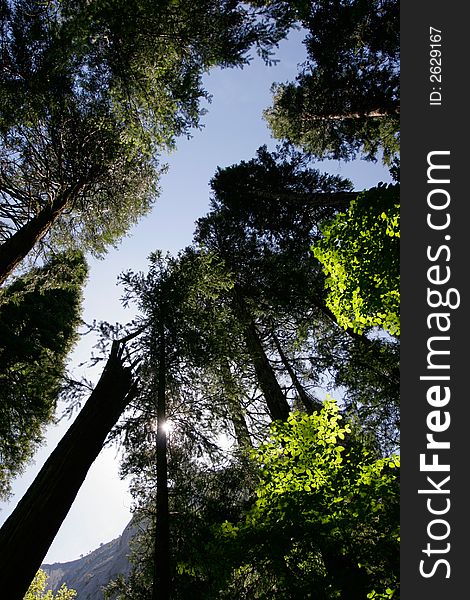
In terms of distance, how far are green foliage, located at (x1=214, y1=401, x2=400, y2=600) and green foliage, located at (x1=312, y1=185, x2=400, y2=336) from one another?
220 centimetres

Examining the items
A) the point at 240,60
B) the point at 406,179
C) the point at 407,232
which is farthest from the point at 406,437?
the point at 240,60

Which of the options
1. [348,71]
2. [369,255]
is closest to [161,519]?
[369,255]

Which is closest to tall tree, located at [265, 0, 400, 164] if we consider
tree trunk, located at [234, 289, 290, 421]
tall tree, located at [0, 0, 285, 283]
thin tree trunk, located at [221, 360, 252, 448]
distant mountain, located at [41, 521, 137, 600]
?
tall tree, located at [0, 0, 285, 283]

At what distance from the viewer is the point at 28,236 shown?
7.60 metres

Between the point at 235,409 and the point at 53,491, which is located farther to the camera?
the point at 235,409

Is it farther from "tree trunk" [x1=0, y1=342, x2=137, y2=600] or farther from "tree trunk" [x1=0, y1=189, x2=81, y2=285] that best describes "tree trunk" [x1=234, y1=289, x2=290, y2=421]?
"tree trunk" [x1=0, y1=189, x2=81, y2=285]

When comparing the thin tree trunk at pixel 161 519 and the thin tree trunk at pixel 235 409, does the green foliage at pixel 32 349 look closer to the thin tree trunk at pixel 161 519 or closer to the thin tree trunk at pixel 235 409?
the thin tree trunk at pixel 161 519

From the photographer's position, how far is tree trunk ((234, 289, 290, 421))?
26.8 ft

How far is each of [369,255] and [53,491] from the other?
18.3 ft

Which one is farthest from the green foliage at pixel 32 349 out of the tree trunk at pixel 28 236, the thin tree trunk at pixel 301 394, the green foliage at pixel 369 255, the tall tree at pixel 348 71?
the tall tree at pixel 348 71

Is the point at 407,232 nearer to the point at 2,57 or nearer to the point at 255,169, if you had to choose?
the point at 2,57

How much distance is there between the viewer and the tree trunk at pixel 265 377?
8.16 meters

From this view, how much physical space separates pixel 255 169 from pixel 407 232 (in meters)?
10.0

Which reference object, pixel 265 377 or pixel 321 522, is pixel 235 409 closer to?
pixel 265 377
